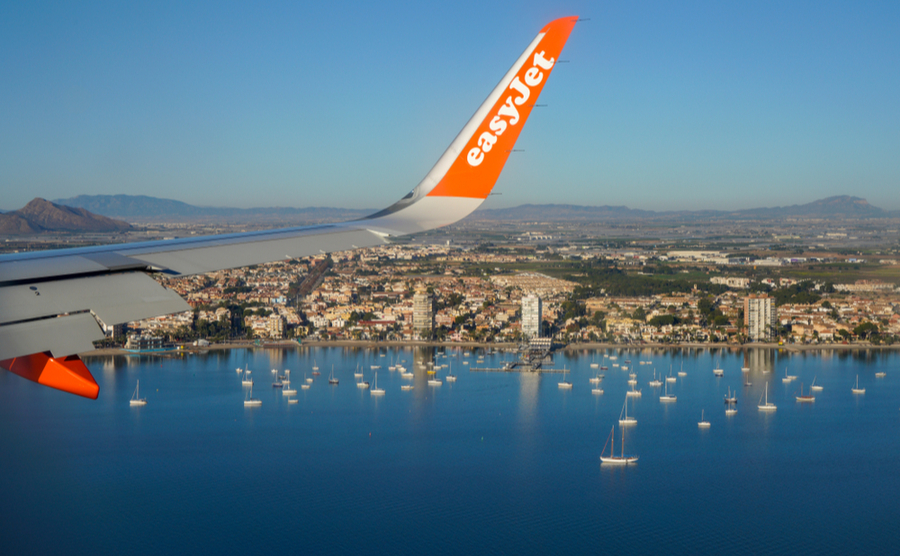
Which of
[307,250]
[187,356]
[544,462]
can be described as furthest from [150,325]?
[307,250]

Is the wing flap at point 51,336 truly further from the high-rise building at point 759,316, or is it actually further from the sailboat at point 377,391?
the high-rise building at point 759,316

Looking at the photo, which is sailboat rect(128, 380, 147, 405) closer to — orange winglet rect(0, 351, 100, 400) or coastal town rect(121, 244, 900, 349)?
coastal town rect(121, 244, 900, 349)

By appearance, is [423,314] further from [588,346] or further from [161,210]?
[161,210]

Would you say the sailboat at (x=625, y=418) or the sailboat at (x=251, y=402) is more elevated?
the sailboat at (x=251, y=402)

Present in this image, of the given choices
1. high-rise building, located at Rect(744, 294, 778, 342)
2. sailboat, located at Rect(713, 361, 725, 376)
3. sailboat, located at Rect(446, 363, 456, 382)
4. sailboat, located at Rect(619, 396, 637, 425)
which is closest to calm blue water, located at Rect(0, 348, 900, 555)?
sailboat, located at Rect(619, 396, 637, 425)

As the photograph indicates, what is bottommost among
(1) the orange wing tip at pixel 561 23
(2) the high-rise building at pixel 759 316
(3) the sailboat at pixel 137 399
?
(3) the sailboat at pixel 137 399

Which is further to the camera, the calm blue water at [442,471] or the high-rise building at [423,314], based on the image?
the high-rise building at [423,314]

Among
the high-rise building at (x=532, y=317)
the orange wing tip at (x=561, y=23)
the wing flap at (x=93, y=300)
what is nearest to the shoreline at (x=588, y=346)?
the high-rise building at (x=532, y=317)
